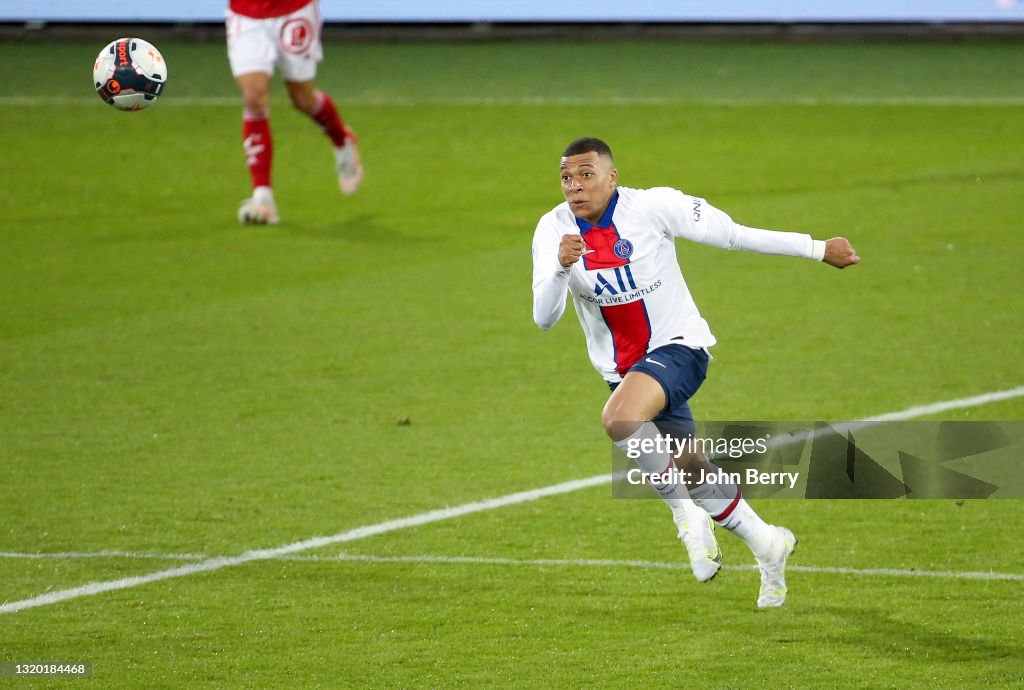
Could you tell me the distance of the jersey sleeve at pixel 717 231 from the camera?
5660 mm

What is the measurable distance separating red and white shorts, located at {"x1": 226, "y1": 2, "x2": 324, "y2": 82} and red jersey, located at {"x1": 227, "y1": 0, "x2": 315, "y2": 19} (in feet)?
0.11

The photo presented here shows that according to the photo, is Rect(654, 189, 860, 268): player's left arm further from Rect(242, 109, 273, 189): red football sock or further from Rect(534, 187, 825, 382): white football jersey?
Rect(242, 109, 273, 189): red football sock

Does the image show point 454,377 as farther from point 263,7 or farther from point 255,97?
point 263,7

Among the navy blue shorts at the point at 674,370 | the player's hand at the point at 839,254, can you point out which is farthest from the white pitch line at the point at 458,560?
the player's hand at the point at 839,254

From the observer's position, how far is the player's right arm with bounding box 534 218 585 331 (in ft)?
17.5

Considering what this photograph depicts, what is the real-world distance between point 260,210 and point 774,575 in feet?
27.2

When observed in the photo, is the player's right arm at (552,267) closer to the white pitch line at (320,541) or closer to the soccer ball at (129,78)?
the white pitch line at (320,541)

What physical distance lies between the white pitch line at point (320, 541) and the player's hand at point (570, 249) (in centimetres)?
194

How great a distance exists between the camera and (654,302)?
5844 millimetres

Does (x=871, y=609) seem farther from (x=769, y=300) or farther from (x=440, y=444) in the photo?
(x=769, y=300)

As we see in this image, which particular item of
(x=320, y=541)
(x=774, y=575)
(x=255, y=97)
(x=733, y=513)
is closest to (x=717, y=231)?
(x=733, y=513)

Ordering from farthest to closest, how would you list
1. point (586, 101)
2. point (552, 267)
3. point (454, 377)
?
1. point (586, 101)
2. point (454, 377)
3. point (552, 267)

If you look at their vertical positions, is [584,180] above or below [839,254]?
above

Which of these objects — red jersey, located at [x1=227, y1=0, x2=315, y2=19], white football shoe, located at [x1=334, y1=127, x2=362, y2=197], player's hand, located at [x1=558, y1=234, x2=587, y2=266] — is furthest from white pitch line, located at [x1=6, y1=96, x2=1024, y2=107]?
player's hand, located at [x1=558, y1=234, x2=587, y2=266]
